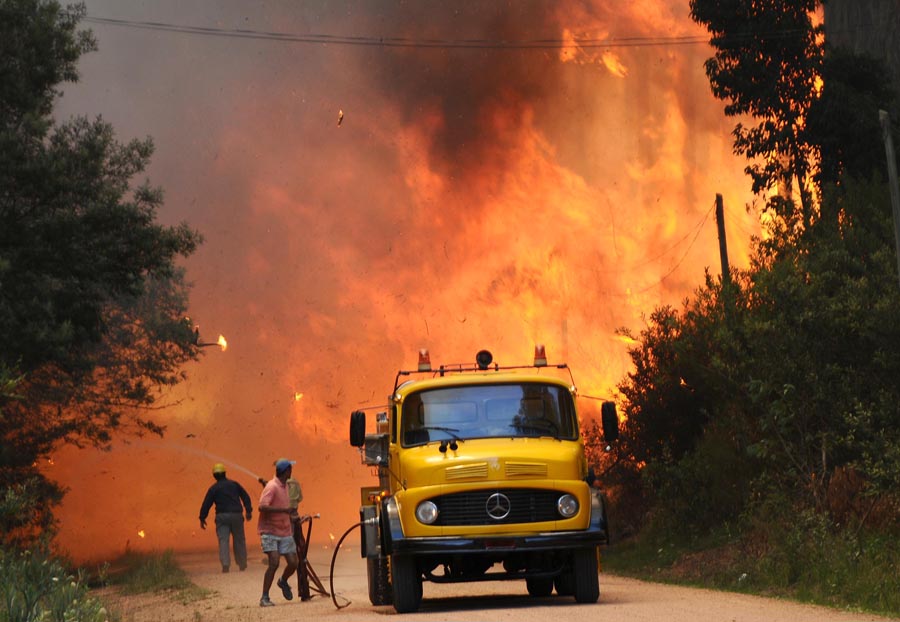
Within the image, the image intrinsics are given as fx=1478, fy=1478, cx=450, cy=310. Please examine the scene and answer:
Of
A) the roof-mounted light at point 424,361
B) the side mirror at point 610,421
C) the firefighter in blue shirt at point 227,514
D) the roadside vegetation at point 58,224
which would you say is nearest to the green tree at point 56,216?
the roadside vegetation at point 58,224

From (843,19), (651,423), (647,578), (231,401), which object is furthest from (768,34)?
(231,401)

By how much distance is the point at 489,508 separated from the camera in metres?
17.2

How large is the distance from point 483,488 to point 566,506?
1020 millimetres

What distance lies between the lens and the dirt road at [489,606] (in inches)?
606

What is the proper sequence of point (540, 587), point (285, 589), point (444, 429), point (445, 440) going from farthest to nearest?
1. point (285, 589)
2. point (540, 587)
3. point (444, 429)
4. point (445, 440)

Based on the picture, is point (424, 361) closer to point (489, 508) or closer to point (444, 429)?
point (444, 429)

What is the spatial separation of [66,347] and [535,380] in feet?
40.2

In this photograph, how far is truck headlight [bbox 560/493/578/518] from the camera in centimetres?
1731

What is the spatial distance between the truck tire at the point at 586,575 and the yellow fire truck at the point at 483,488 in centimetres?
1

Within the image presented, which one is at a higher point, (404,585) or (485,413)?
(485,413)

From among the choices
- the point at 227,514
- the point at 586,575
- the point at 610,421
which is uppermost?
the point at 610,421

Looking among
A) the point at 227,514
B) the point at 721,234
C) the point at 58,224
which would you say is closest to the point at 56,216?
the point at 58,224

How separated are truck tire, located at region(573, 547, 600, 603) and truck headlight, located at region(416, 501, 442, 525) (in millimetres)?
1841

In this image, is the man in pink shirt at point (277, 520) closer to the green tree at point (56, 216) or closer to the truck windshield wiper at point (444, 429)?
the truck windshield wiper at point (444, 429)
